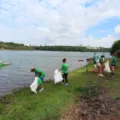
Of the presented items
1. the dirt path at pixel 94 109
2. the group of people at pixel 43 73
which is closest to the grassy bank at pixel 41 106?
the dirt path at pixel 94 109

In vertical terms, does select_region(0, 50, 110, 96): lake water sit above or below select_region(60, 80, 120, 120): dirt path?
below

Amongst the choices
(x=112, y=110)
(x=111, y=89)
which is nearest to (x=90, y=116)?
(x=112, y=110)

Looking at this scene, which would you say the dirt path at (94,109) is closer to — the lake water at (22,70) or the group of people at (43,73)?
the group of people at (43,73)

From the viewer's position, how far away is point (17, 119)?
8.39 m

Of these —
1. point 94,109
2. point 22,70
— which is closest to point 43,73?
point 94,109

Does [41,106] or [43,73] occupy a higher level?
[43,73]

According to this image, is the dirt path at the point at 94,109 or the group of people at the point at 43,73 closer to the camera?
the dirt path at the point at 94,109

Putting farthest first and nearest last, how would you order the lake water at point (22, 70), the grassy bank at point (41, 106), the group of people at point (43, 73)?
the lake water at point (22, 70) → the group of people at point (43, 73) → the grassy bank at point (41, 106)

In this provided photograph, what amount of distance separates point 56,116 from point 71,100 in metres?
2.69

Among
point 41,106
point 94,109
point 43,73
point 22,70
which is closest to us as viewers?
point 94,109

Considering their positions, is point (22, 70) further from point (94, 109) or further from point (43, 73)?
point (94, 109)

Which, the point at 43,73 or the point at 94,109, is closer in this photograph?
the point at 94,109

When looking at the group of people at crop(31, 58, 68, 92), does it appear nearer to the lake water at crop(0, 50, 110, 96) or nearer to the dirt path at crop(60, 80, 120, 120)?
the dirt path at crop(60, 80, 120, 120)

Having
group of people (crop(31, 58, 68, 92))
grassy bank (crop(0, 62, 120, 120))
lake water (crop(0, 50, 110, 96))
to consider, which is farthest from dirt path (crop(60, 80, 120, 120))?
lake water (crop(0, 50, 110, 96))
